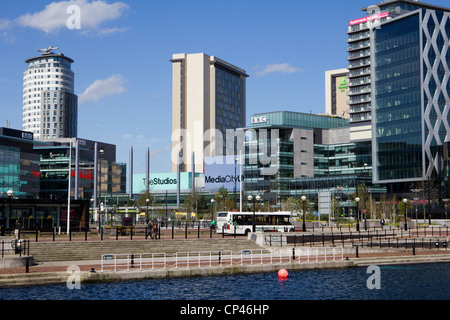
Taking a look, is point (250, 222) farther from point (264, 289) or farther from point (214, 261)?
point (264, 289)

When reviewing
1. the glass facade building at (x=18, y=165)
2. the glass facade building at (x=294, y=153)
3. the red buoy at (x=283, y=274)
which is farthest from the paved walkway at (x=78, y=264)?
the glass facade building at (x=294, y=153)

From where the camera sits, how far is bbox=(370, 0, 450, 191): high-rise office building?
132375mm

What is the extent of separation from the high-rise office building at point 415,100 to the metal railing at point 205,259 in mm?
92589

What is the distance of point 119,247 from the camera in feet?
147

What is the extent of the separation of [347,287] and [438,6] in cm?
14393

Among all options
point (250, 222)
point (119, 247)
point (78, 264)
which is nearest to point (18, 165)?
point (250, 222)

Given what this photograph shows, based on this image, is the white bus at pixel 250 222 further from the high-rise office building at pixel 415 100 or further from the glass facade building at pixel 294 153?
the glass facade building at pixel 294 153

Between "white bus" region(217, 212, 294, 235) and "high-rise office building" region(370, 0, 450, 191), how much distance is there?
73.8 m

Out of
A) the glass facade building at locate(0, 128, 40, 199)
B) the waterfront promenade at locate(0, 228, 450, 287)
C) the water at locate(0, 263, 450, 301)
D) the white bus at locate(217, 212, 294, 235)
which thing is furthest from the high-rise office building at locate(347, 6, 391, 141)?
the water at locate(0, 263, 450, 301)

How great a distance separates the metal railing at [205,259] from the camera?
119 ft

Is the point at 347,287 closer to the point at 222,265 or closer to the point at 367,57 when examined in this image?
the point at 222,265

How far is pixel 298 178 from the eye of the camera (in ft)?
509

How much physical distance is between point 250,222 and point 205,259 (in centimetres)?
2351
